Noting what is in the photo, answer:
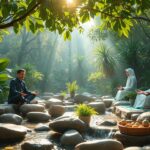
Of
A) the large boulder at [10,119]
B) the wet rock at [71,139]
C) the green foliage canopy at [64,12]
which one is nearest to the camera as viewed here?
the green foliage canopy at [64,12]

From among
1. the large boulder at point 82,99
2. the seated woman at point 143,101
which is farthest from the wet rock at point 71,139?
the large boulder at point 82,99

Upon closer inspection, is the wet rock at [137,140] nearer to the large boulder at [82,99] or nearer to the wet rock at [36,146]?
the wet rock at [36,146]

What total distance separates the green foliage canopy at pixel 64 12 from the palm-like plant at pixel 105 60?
19314mm

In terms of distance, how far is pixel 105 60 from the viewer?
23297mm

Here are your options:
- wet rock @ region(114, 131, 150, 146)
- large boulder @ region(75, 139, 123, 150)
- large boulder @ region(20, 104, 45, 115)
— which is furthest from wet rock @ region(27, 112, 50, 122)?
large boulder @ region(75, 139, 123, 150)

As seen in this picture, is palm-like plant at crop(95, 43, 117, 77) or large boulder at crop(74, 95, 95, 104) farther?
palm-like plant at crop(95, 43, 117, 77)

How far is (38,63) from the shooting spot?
40219mm

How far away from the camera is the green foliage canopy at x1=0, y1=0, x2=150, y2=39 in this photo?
116 inches

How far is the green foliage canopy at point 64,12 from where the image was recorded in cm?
295

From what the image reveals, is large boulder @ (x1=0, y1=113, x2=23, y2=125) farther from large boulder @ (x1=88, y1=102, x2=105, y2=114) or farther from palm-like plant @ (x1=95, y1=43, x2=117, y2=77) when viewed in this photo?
palm-like plant @ (x1=95, y1=43, x2=117, y2=77)

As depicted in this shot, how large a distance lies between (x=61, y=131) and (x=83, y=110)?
4.89 feet

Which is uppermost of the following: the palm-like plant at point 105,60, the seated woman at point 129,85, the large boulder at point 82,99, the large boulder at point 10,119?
the palm-like plant at point 105,60

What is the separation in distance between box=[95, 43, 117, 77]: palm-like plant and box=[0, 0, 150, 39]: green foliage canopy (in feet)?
63.4

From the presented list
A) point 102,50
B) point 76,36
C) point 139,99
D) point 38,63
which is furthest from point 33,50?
point 139,99
